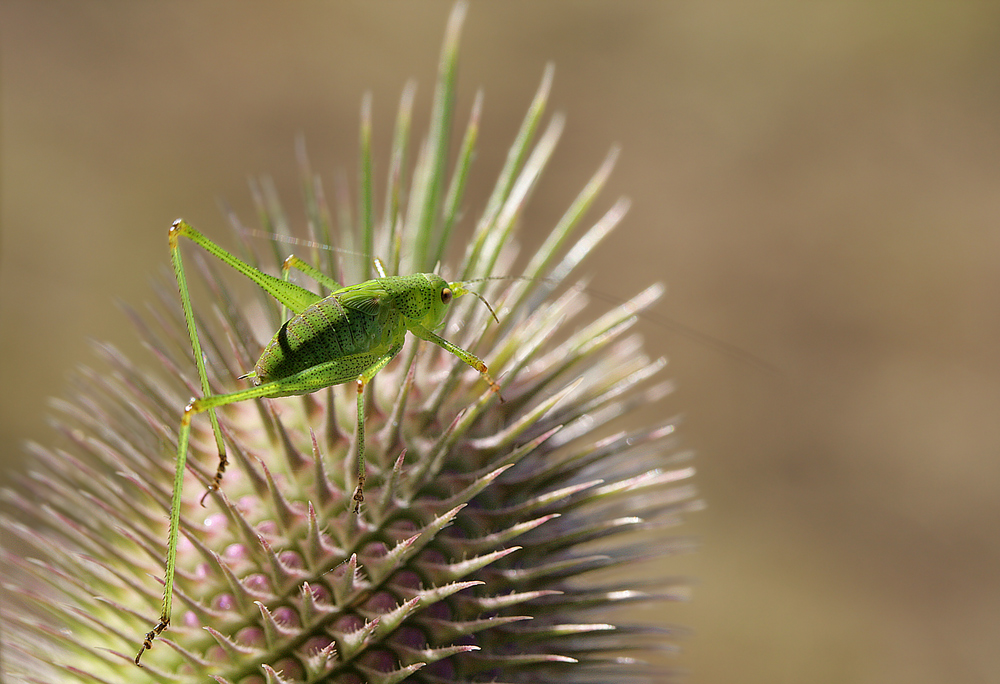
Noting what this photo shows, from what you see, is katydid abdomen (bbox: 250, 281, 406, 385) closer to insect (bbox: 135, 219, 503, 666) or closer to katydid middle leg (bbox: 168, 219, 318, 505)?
insect (bbox: 135, 219, 503, 666)

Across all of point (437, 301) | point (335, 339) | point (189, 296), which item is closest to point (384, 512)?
point (335, 339)

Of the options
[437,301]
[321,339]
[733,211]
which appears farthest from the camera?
[733,211]

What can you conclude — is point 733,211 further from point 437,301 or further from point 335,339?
point 335,339

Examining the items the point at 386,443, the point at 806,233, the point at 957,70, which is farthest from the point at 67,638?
the point at 957,70

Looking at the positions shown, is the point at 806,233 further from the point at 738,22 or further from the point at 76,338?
the point at 76,338

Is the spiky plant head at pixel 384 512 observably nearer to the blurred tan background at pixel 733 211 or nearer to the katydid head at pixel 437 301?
the katydid head at pixel 437 301

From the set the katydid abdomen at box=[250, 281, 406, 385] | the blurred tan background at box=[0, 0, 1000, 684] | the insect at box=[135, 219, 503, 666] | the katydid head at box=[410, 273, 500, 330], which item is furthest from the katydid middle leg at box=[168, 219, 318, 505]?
the blurred tan background at box=[0, 0, 1000, 684]

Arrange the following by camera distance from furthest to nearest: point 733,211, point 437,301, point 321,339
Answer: point 733,211 < point 437,301 < point 321,339
